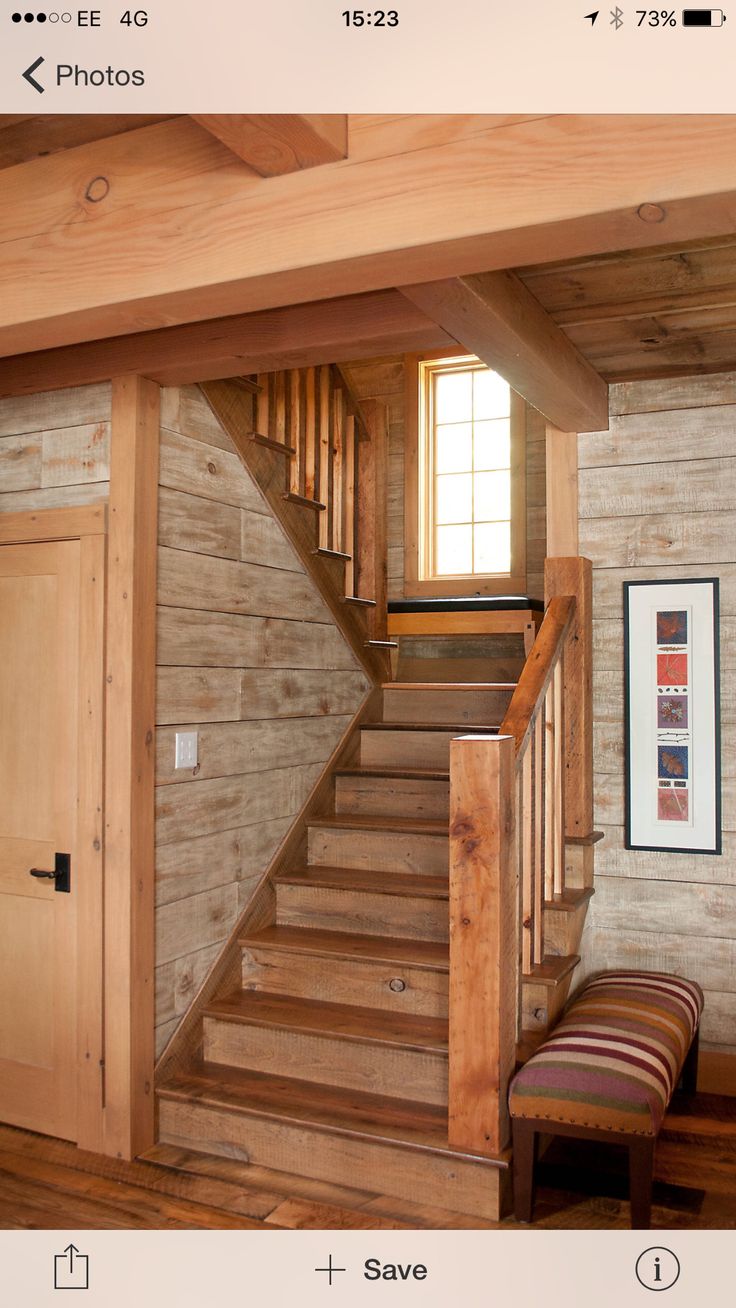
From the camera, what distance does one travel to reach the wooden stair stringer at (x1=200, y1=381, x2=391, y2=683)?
132 inches

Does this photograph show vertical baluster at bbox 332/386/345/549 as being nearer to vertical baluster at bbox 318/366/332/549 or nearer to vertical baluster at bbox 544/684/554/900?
vertical baluster at bbox 318/366/332/549

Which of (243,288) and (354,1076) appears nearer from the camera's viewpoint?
(243,288)

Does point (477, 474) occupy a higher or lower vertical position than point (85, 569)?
higher

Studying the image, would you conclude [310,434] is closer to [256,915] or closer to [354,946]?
[256,915]

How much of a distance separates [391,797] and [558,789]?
89cm

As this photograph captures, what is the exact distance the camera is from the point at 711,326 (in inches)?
109

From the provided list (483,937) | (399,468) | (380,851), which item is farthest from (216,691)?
(399,468)

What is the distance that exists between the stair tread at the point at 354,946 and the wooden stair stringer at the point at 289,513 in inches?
51.0

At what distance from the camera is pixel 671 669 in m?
3.31

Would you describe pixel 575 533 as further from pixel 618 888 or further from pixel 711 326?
pixel 618 888

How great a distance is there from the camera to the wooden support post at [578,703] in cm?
331

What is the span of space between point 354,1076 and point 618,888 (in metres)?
1.10

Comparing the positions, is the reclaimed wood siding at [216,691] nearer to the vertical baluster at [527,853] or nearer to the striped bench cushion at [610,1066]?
the vertical baluster at [527,853]

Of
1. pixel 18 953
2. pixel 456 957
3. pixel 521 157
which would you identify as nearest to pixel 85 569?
pixel 18 953
